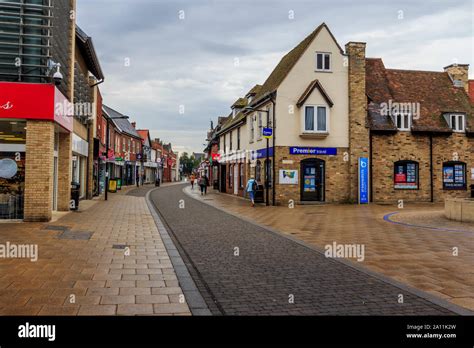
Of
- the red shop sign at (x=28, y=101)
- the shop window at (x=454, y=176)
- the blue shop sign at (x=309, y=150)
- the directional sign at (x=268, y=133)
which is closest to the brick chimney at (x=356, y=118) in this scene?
the blue shop sign at (x=309, y=150)

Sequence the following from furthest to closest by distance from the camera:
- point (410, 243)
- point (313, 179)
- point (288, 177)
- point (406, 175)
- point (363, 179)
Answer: point (406, 175), point (313, 179), point (363, 179), point (288, 177), point (410, 243)

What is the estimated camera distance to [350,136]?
2422 cm

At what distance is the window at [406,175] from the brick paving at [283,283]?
16.7 meters

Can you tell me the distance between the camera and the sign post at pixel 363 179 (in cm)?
2383

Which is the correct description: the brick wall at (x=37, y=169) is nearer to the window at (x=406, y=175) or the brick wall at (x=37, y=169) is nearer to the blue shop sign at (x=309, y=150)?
the blue shop sign at (x=309, y=150)

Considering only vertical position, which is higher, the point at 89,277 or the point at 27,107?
the point at 27,107

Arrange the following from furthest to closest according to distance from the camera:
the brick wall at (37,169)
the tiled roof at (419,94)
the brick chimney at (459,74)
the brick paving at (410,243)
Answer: the brick chimney at (459,74), the tiled roof at (419,94), the brick wall at (37,169), the brick paving at (410,243)

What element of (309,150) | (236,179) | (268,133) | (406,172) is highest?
(268,133)

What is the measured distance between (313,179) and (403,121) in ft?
21.6

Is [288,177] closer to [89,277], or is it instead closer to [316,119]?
[316,119]

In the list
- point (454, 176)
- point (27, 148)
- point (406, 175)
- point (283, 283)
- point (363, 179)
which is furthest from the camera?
point (454, 176)

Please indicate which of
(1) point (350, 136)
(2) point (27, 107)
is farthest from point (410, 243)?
(1) point (350, 136)
